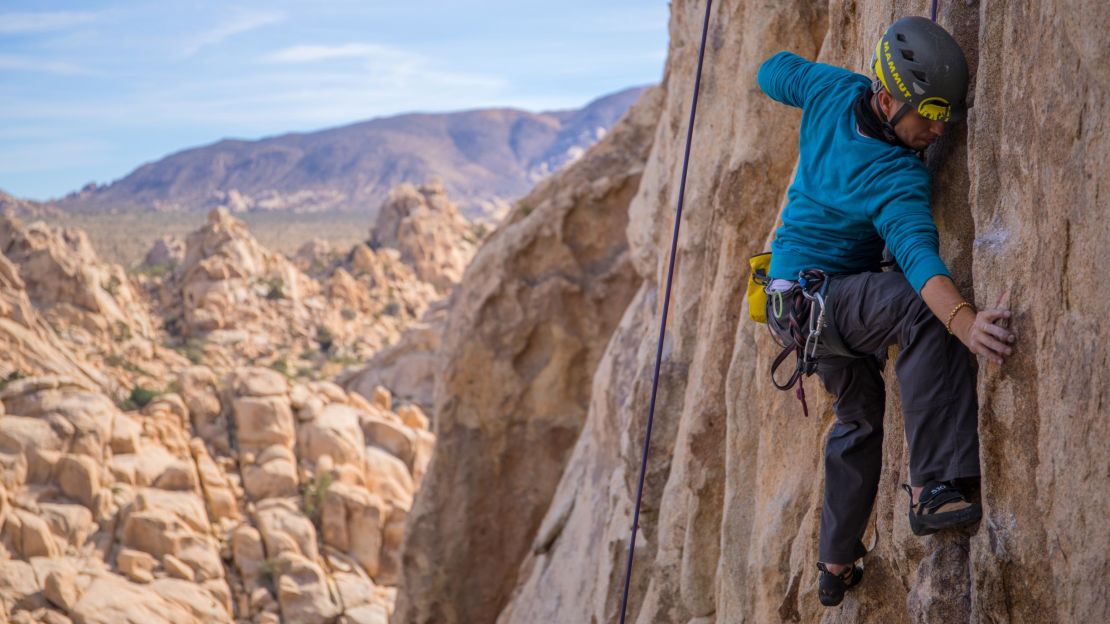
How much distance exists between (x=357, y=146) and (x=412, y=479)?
16287cm

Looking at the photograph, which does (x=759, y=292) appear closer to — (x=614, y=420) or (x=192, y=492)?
(x=614, y=420)

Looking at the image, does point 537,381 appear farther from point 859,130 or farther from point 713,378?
point 859,130

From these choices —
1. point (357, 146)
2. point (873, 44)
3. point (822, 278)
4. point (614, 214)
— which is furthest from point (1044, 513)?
point (357, 146)

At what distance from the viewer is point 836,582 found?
414cm

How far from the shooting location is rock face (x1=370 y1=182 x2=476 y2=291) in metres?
54.3

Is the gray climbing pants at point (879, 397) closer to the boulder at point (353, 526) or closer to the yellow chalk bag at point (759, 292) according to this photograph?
the yellow chalk bag at point (759, 292)

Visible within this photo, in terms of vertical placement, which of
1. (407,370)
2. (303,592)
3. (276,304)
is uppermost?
(276,304)

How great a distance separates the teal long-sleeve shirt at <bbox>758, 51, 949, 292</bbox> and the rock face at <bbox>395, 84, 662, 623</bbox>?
8.97m

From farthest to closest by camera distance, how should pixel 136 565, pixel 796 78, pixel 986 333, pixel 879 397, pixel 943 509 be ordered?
pixel 136 565
pixel 796 78
pixel 879 397
pixel 943 509
pixel 986 333

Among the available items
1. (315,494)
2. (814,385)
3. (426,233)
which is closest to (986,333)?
(814,385)

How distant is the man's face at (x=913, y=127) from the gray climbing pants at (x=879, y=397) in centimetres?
49

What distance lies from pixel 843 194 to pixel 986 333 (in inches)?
34.0

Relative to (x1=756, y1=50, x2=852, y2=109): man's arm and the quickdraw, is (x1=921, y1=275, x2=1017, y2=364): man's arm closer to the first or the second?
the quickdraw

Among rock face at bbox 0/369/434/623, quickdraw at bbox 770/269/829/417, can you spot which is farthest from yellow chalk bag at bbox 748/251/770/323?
rock face at bbox 0/369/434/623
